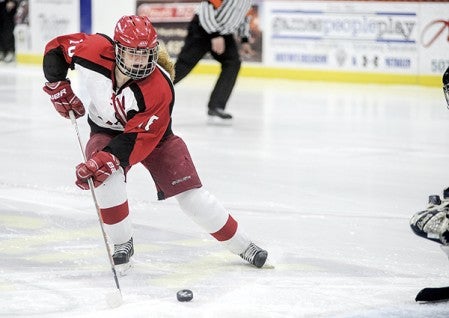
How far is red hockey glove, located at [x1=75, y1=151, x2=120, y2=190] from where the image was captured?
3.65m

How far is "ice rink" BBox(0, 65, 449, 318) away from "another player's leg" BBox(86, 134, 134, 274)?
81mm

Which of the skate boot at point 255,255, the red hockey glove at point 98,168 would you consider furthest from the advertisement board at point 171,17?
the red hockey glove at point 98,168

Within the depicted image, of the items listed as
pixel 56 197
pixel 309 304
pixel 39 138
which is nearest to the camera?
pixel 309 304

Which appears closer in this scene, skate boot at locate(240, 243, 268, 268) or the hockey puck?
the hockey puck

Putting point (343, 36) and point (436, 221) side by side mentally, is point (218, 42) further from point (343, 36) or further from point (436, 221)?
point (436, 221)

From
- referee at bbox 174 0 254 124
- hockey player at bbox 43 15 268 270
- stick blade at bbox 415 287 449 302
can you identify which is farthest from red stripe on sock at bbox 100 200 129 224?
referee at bbox 174 0 254 124

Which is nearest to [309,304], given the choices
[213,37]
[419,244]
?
[419,244]

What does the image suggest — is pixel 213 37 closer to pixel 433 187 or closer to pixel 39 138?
pixel 39 138

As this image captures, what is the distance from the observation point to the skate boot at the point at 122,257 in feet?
12.8

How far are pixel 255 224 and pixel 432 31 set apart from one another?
23.6 ft

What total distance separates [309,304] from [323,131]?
475 centimetres

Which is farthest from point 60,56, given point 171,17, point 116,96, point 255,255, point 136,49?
point 171,17

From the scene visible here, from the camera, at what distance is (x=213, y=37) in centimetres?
871

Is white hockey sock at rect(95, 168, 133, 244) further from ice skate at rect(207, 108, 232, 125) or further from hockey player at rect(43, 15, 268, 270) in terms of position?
ice skate at rect(207, 108, 232, 125)
